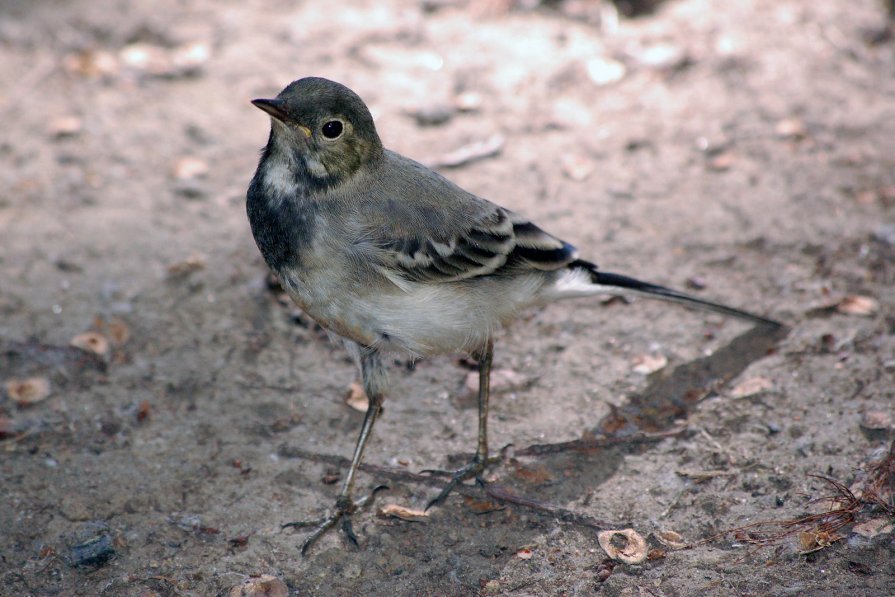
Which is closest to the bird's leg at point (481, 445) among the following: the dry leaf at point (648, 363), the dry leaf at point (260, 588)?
the dry leaf at point (260, 588)

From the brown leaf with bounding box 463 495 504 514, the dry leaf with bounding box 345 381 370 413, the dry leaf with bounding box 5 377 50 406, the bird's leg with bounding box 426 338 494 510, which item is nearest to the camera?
the brown leaf with bounding box 463 495 504 514

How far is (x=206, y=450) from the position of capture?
5.32m

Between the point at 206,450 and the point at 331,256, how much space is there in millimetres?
1599

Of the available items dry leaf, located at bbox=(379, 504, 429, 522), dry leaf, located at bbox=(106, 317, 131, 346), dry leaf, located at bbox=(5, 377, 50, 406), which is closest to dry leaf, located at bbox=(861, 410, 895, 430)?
dry leaf, located at bbox=(379, 504, 429, 522)

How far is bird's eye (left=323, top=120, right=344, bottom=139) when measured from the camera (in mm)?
4688

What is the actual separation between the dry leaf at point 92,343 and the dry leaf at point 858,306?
5.01 meters

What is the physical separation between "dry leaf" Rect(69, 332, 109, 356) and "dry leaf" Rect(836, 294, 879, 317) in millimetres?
5012

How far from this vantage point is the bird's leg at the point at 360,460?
16.1 feet

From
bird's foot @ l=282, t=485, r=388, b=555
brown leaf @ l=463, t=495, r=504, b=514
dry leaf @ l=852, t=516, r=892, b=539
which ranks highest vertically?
dry leaf @ l=852, t=516, r=892, b=539

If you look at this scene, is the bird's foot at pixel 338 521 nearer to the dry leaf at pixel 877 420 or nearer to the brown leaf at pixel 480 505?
the brown leaf at pixel 480 505

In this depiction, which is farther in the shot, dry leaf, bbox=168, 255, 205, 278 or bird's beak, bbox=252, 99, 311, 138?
dry leaf, bbox=168, 255, 205, 278

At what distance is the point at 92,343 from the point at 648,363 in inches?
148

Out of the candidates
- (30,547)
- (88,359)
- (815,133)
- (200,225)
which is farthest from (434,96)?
(30,547)

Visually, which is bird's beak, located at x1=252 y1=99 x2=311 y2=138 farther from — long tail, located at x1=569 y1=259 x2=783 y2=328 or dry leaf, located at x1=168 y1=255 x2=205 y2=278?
dry leaf, located at x1=168 y1=255 x2=205 y2=278
